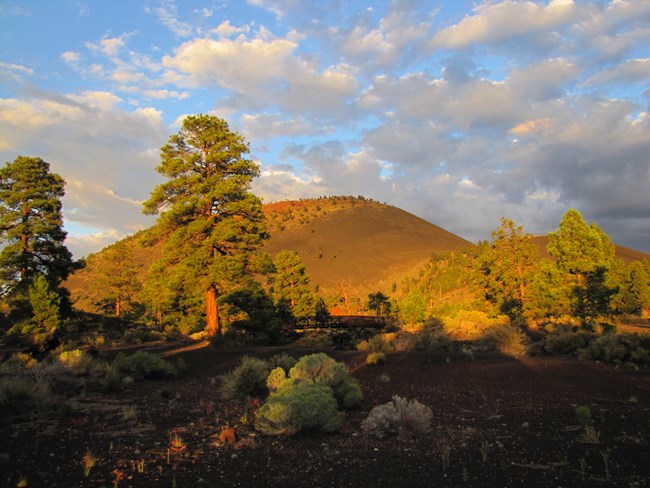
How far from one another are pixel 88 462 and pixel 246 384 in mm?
5566

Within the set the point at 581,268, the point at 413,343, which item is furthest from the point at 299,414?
the point at 581,268

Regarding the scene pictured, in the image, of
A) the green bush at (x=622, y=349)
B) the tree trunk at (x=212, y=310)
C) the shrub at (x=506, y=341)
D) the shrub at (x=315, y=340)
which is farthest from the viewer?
the tree trunk at (x=212, y=310)

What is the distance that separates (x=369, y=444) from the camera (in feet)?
21.5

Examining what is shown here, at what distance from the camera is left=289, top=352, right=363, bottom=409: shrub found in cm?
889

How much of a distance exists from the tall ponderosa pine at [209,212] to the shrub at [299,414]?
1596 cm

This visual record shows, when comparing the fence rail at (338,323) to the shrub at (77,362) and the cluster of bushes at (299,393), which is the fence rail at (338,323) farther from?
the cluster of bushes at (299,393)

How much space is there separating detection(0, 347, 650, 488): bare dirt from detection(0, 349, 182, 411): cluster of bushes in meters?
0.55

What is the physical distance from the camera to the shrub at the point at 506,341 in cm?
1576

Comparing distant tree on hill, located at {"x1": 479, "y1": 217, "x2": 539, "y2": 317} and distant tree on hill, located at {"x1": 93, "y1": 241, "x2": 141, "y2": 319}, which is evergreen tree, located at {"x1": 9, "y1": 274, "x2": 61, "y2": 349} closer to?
distant tree on hill, located at {"x1": 93, "y1": 241, "x2": 141, "y2": 319}

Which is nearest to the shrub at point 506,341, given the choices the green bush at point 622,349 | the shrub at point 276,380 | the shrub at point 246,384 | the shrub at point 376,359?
the green bush at point 622,349

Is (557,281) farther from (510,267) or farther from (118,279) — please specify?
(118,279)

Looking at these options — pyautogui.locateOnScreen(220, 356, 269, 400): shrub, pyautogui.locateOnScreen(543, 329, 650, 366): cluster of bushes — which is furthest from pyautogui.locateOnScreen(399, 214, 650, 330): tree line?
pyautogui.locateOnScreen(220, 356, 269, 400): shrub

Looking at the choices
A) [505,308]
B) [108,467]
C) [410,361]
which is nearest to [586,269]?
[505,308]

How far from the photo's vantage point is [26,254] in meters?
25.2
